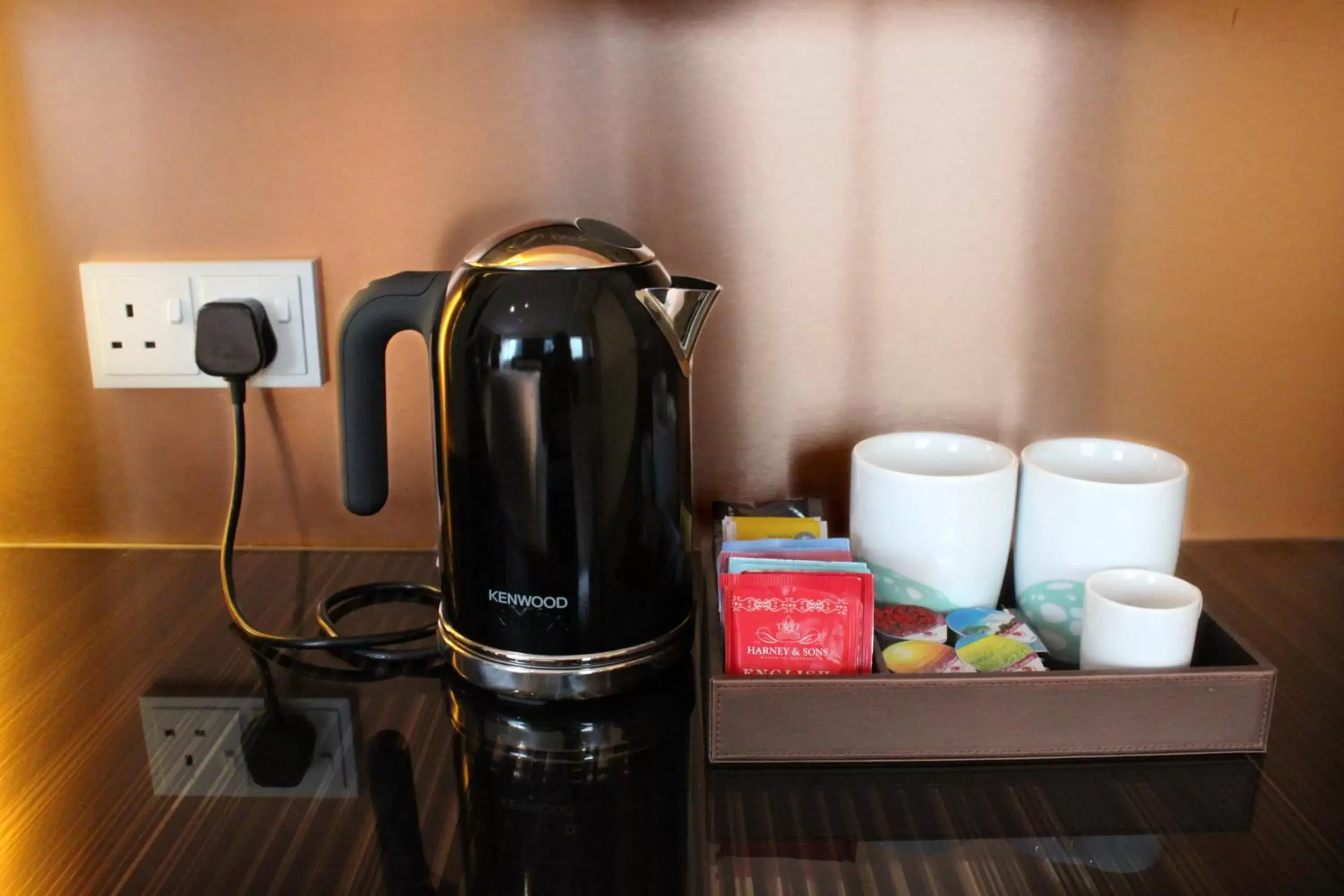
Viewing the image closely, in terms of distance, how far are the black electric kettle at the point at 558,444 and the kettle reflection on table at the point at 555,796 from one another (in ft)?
0.08

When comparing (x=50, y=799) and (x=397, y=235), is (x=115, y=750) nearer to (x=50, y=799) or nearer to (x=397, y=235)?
(x=50, y=799)

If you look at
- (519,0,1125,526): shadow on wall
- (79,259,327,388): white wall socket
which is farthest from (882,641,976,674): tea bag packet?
(79,259,327,388): white wall socket

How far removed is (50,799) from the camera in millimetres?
599

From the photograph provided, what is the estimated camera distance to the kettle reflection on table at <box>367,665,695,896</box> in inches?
21.2

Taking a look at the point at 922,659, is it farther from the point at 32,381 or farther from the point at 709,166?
the point at 32,381

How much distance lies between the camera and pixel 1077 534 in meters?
0.69

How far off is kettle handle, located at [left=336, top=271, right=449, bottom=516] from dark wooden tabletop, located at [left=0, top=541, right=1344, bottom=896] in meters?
0.14

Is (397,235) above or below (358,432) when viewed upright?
above

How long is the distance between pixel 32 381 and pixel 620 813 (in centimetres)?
64

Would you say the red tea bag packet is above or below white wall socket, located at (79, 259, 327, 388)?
below

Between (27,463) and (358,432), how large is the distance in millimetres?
391

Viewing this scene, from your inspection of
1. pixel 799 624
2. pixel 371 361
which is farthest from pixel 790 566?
pixel 371 361

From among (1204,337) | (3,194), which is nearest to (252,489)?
(3,194)

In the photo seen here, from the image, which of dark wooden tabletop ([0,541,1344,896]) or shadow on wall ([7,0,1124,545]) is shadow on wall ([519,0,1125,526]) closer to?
shadow on wall ([7,0,1124,545])
